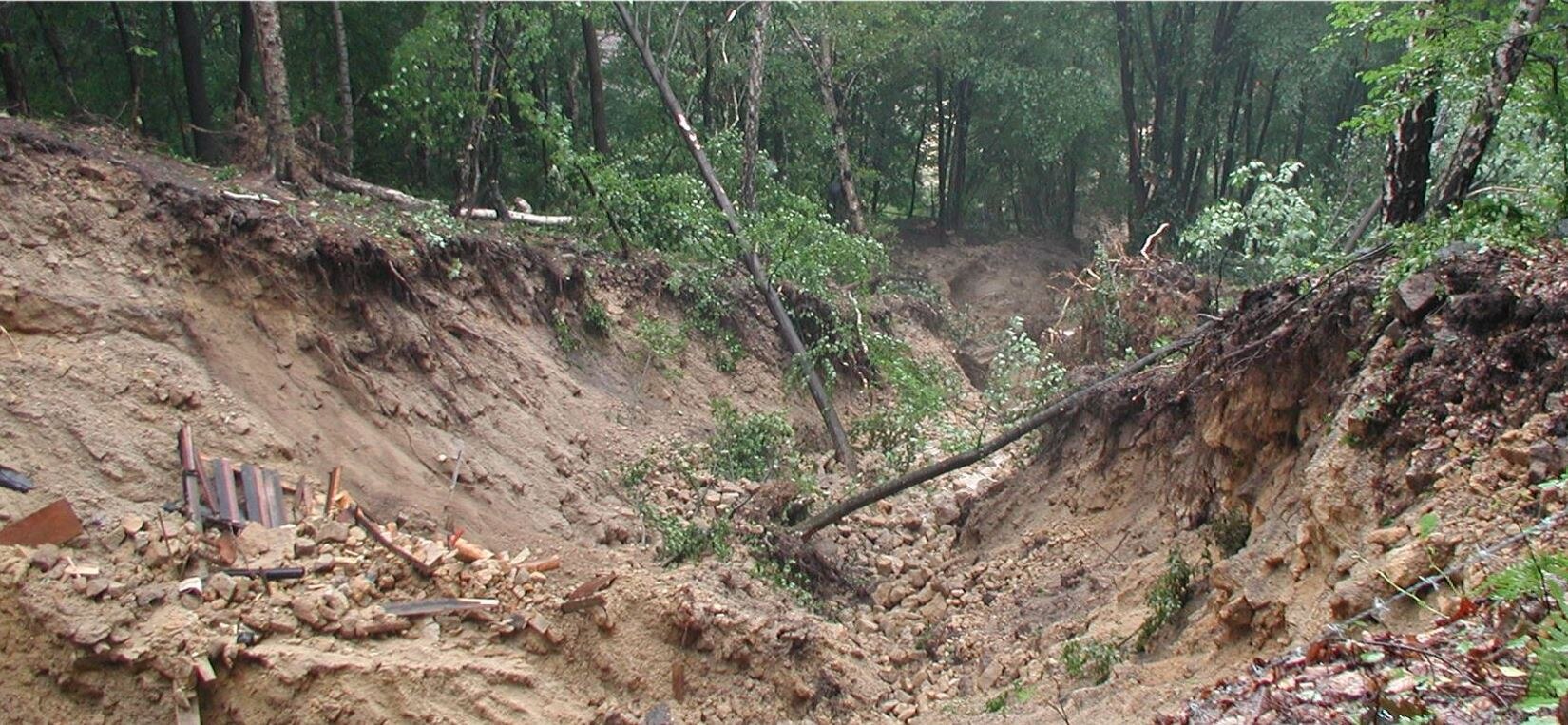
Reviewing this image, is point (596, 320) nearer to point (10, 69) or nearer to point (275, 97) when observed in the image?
point (275, 97)

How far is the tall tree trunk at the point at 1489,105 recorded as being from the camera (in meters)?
7.80

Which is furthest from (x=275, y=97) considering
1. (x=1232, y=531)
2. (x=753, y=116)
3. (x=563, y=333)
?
(x=1232, y=531)

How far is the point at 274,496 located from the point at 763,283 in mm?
→ 7179

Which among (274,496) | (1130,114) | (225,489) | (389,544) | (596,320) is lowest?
(389,544)

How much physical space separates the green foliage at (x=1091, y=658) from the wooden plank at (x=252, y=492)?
525 cm

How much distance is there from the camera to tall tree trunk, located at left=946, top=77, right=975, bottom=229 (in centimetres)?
2644

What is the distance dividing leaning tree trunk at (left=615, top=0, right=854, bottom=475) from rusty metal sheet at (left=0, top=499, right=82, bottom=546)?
8027 mm

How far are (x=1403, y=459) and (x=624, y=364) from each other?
8.87m

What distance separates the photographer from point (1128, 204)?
26.7 m

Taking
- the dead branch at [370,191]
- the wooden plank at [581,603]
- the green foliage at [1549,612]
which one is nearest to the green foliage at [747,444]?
the dead branch at [370,191]

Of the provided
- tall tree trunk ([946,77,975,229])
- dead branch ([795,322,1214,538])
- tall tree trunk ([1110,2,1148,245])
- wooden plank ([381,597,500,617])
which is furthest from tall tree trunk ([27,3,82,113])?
tall tree trunk ([1110,2,1148,245])

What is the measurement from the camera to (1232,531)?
7934mm

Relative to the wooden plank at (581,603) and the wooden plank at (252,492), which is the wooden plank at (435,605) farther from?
the wooden plank at (252,492)

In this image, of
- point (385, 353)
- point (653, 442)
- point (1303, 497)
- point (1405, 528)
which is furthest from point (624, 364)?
point (1405, 528)
